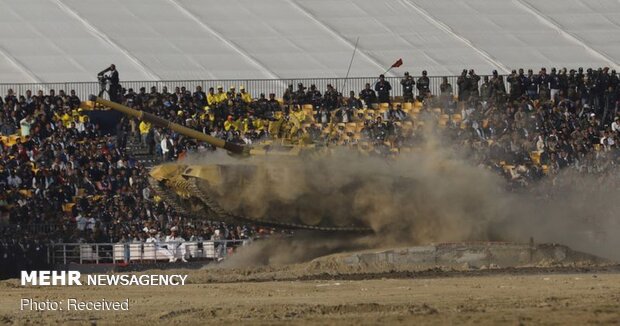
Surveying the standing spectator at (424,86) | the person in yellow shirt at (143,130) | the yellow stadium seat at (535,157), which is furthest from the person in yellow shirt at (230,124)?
the yellow stadium seat at (535,157)

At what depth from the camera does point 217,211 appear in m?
36.0

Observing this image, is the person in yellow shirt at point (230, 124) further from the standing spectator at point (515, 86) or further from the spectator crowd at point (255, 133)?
the standing spectator at point (515, 86)

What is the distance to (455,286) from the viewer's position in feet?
97.6

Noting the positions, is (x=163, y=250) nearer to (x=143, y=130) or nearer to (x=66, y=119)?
(x=143, y=130)

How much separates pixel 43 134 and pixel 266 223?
35.8 ft

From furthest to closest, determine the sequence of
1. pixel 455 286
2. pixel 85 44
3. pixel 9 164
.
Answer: pixel 85 44 < pixel 9 164 < pixel 455 286

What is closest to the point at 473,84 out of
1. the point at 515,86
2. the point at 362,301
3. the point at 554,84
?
the point at 515,86

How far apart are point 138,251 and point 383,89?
536 inches

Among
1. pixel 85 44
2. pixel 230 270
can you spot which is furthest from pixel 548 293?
pixel 85 44

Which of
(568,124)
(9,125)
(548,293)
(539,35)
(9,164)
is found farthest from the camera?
(539,35)

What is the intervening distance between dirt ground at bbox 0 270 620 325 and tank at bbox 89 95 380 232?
342cm

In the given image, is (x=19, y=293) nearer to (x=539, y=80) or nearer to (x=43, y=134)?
(x=43, y=134)

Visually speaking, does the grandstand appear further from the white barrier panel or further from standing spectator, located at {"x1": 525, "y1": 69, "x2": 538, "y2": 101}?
the white barrier panel

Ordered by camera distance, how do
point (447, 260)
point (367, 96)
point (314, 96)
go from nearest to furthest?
1. point (447, 260)
2. point (314, 96)
3. point (367, 96)
